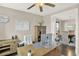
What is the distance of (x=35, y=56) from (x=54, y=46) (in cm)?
45

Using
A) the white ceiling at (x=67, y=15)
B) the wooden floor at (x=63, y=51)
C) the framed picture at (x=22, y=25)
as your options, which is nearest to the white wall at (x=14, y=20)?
the framed picture at (x=22, y=25)

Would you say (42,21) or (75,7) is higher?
(75,7)

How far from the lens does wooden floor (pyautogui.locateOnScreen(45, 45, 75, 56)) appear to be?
1837 millimetres

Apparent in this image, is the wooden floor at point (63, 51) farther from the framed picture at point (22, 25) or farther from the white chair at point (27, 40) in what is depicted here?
the framed picture at point (22, 25)

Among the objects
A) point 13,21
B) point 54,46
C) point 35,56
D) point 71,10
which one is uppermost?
point 71,10

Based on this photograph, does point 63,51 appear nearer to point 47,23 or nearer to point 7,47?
point 47,23

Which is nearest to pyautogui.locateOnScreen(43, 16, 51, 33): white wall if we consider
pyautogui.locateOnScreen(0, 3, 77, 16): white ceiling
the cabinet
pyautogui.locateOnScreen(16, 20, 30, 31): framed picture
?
pyautogui.locateOnScreen(0, 3, 77, 16): white ceiling

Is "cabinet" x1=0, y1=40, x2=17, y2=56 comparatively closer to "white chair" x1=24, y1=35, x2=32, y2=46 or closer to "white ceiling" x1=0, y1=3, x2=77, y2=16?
"white chair" x1=24, y1=35, x2=32, y2=46

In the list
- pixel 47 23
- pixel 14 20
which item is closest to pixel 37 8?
pixel 47 23

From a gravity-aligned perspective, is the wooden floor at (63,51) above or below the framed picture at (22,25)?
below

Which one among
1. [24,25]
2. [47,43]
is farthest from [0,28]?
[47,43]

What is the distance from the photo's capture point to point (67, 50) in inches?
77.9

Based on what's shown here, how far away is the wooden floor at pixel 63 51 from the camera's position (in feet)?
6.03

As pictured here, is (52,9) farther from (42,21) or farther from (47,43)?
(47,43)
